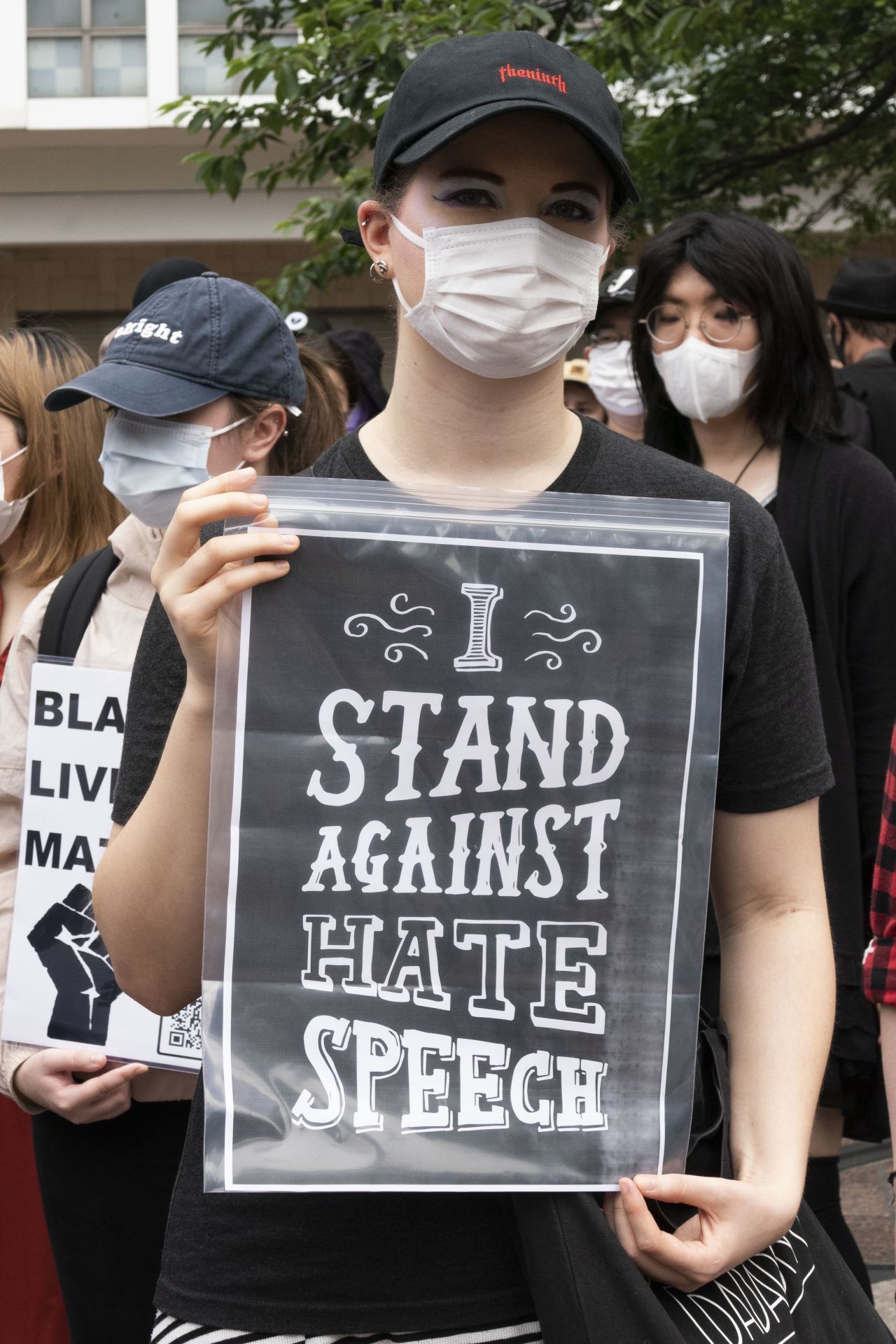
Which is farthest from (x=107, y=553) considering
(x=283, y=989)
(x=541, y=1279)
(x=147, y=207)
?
(x=147, y=207)

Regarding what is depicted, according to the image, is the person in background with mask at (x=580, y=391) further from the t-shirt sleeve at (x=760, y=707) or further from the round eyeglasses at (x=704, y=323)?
the t-shirt sleeve at (x=760, y=707)

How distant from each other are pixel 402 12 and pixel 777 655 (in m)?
5.54

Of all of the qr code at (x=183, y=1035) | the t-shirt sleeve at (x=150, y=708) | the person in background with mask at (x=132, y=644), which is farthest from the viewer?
the person in background with mask at (x=132, y=644)

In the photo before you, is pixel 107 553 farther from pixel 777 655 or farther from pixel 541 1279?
pixel 541 1279

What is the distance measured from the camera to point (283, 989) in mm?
1361

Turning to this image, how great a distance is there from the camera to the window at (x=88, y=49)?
58.5 feet

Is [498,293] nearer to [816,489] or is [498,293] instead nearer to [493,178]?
[493,178]

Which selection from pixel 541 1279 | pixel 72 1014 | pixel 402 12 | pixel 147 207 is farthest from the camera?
pixel 147 207

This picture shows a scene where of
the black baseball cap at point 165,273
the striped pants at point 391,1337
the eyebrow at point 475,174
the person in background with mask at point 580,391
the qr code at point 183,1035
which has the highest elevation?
the eyebrow at point 475,174

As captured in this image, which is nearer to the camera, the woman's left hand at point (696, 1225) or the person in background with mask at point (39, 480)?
the woman's left hand at point (696, 1225)

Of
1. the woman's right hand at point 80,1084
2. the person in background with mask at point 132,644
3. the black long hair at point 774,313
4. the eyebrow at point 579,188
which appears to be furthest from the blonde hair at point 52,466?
the eyebrow at point 579,188

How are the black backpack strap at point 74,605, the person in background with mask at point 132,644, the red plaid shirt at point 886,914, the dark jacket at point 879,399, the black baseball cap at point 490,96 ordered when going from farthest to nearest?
the dark jacket at point 879,399 → the black backpack strap at point 74,605 → the person in background with mask at point 132,644 → the red plaid shirt at point 886,914 → the black baseball cap at point 490,96

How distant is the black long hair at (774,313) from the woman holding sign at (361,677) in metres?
1.88

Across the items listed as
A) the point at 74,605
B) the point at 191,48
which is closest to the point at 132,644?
the point at 74,605
